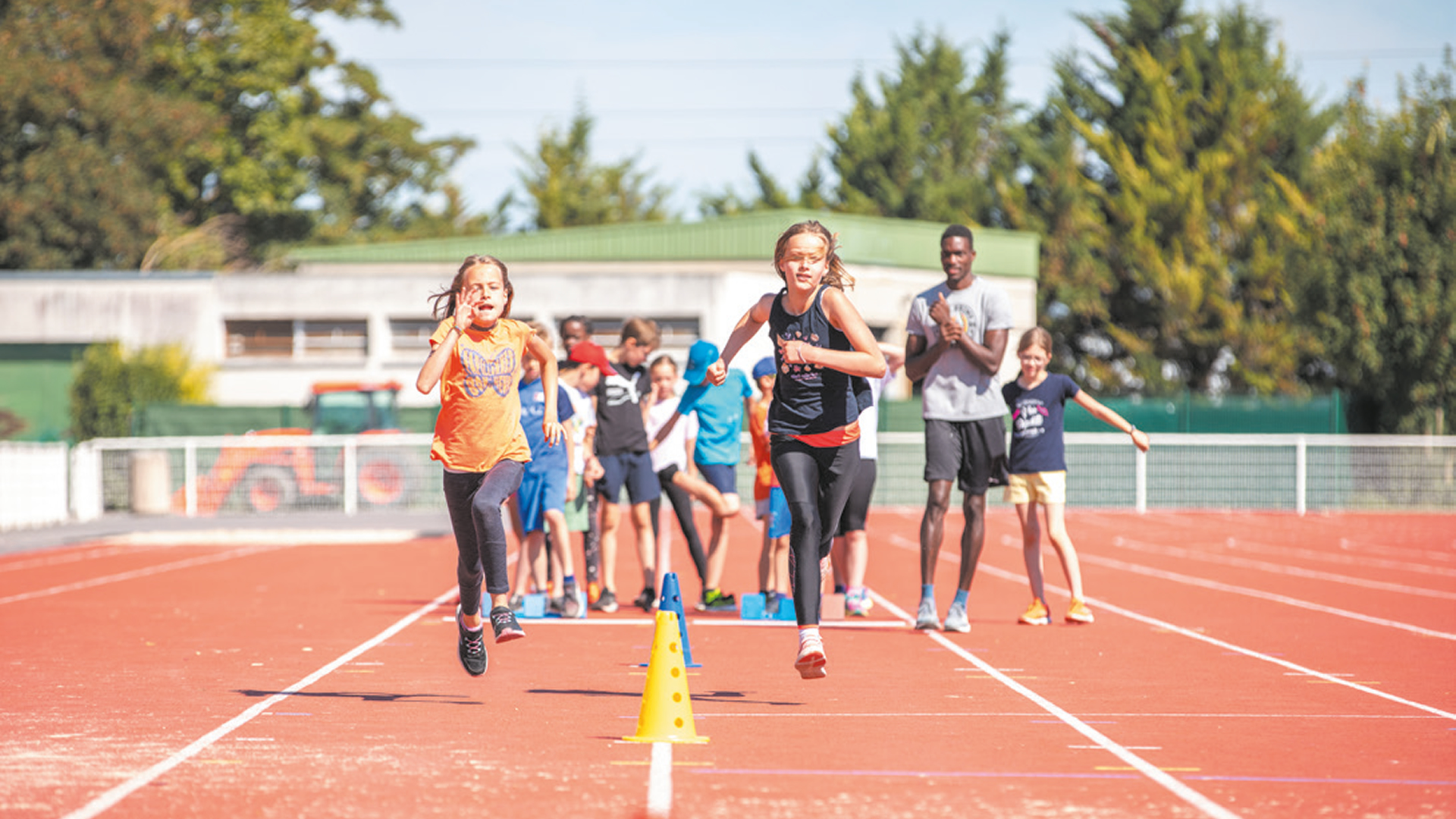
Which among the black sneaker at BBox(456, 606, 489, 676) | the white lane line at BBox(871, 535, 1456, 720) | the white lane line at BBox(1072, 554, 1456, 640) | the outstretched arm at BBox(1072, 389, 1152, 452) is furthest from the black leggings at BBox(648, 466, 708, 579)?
the white lane line at BBox(1072, 554, 1456, 640)

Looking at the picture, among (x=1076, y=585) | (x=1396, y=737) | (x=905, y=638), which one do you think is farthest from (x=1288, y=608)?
(x=1396, y=737)

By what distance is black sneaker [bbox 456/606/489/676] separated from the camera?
759cm

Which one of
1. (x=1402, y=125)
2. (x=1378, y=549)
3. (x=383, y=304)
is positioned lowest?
(x=1378, y=549)

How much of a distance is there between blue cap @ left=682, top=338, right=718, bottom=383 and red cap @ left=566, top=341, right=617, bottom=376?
70cm

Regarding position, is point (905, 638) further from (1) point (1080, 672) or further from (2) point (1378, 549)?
(2) point (1378, 549)

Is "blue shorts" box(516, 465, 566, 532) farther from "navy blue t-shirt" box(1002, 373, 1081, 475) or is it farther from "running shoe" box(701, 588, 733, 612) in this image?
"navy blue t-shirt" box(1002, 373, 1081, 475)

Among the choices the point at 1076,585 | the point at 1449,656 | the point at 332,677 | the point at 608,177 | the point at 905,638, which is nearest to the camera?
the point at 332,677

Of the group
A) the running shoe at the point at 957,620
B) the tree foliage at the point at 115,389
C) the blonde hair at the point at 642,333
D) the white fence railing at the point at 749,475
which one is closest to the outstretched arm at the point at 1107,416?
the running shoe at the point at 957,620

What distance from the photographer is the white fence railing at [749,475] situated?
2541 centimetres

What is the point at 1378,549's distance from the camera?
773 inches

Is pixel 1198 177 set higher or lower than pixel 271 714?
higher

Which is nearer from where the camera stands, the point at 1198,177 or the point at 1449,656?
the point at 1449,656

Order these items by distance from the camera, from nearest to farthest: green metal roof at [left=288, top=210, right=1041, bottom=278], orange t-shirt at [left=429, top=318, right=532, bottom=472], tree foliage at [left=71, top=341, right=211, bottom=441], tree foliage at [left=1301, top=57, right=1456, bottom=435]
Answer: orange t-shirt at [left=429, top=318, right=532, bottom=472], tree foliage at [left=1301, top=57, right=1456, bottom=435], tree foliage at [left=71, top=341, right=211, bottom=441], green metal roof at [left=288, top=210, right=1041, bottom=278]

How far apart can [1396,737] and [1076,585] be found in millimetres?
4293
